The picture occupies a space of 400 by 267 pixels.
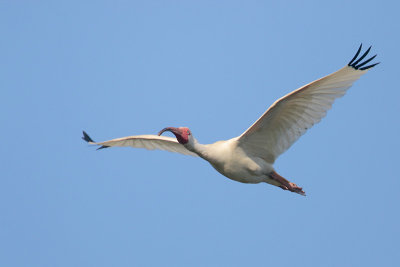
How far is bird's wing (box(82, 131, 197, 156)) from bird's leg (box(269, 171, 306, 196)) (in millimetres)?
2204

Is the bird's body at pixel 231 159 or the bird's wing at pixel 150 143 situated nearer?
the bird's body at pixel 231 159

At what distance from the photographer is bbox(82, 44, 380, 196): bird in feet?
33.7

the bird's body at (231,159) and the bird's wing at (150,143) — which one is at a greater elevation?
the bird's wing at (150,143)

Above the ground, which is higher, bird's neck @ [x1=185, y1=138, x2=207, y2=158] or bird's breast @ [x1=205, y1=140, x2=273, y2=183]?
bird's neck @ [x1=185, y1=138, x2=207, y2=158]

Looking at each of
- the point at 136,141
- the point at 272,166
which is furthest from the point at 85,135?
the point at 272,166

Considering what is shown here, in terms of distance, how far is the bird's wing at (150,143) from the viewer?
494 inches

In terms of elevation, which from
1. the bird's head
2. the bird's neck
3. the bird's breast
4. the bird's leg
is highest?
the bird's head

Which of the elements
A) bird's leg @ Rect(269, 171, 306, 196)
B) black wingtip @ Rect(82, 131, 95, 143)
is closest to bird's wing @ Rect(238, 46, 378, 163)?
bird's leg @ Rect(269, 171, 306, 196)

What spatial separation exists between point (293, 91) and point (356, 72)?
3.88 feet

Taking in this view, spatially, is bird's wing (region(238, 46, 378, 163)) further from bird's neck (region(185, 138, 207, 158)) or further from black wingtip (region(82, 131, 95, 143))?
black wingtip (region(82, 131, 95, 143))

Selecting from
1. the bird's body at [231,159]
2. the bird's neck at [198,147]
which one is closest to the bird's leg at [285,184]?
the bird's body at [231,159]

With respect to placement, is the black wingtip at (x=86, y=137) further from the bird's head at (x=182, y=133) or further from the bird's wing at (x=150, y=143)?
the bird's head at (x=182, y=133)

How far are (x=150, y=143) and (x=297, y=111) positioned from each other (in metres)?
3.70

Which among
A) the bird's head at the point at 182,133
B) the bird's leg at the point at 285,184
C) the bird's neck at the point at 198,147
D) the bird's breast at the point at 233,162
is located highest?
the bird's head at the point at 182,133
